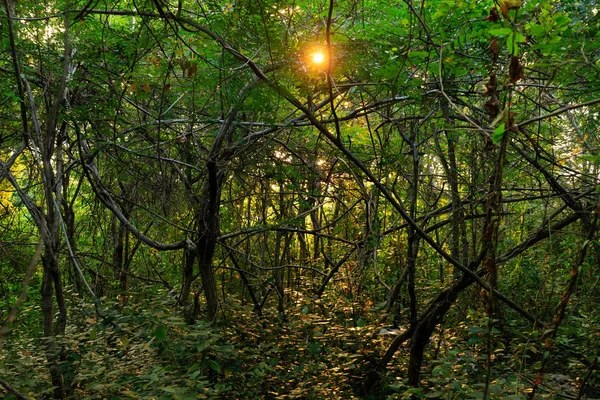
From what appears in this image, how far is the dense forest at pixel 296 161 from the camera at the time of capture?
2314 mm

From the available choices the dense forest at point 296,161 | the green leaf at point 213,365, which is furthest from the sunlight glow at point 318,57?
the green leaf at point 213,365

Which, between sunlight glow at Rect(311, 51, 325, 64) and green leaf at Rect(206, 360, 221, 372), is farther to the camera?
green leaf at Rect(206, 360, 221, 372)

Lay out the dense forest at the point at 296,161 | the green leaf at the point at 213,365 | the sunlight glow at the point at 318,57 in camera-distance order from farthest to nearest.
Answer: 1. the green leaf at the point at 213,365
2. the sunlight glow at the point at 318,57
3. the dense forest at the point at 296,161

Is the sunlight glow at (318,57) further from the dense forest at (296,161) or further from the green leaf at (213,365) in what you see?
the green leaf at (213,365)

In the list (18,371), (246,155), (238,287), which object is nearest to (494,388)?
(246,155)

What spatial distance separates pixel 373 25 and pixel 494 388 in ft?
7.68

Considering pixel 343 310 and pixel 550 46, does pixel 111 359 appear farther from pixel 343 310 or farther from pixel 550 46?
pixel 550 46

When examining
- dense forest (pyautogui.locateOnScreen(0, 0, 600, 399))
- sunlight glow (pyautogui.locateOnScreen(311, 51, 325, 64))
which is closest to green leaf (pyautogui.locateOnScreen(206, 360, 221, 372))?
dense forest (pyautogui.locateOnScreen(0, 0, 600, 399))

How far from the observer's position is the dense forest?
2.31 metres

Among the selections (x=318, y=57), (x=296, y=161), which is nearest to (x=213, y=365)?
(x=318, y=57)

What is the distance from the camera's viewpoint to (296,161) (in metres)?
4.94

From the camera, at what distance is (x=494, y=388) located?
2484 mm

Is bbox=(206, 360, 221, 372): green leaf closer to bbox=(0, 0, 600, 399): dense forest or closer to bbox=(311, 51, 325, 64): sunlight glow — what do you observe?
bbox=(0, 0, 600, 399): dense forest

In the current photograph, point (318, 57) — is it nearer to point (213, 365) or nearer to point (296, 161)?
point (213, 365)
